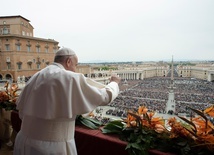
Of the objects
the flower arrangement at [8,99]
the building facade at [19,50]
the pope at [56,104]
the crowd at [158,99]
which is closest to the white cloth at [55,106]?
the pope at [56,104]

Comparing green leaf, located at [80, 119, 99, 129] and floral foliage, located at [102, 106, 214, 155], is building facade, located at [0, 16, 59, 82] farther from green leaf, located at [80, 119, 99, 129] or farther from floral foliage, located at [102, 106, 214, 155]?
floral foliage, located at [102, 106, 214, 155]

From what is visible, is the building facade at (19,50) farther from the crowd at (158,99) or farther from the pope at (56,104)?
the pope at (56,104)

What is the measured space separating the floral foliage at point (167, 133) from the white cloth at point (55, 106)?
266 millimetres

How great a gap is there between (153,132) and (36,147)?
515 mm

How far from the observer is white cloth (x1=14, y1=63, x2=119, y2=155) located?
620 mm

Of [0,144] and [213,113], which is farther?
[0,144]

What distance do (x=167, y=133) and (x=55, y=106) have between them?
51 cm

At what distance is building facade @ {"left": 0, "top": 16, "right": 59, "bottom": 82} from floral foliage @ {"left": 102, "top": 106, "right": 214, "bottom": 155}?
4447 millimetres

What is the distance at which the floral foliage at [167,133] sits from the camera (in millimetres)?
678

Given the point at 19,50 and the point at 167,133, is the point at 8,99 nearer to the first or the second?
the point at 167,133

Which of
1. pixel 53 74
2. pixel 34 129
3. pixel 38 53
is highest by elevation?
pixel 38 53

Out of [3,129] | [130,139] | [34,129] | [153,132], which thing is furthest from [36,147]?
[3,129]

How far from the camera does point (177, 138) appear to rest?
75cm

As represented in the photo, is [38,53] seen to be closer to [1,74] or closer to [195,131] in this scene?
[1,74]
